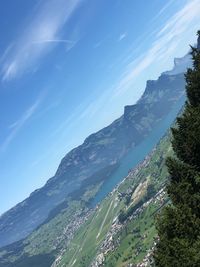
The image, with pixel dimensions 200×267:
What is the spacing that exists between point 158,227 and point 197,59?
81.3 ft

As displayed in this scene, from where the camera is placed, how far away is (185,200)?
1690 inches

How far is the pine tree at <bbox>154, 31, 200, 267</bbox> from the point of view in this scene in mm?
35969

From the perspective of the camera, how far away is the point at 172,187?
46469 millimetres

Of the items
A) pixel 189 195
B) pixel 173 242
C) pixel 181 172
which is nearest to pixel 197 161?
pixel 181 172

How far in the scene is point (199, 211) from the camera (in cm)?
4206

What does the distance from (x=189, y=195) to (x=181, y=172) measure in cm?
524

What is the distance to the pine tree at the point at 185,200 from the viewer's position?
118 ft

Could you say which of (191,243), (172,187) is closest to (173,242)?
(191,243)

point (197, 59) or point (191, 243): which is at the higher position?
point (197, 59)

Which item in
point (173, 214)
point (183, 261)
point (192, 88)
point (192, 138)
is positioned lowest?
point (183, 261)

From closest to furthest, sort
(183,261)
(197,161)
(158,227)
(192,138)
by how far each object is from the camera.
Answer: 1. (183,261)
2. (158,227)
3. (192,138)
4. (197,161)

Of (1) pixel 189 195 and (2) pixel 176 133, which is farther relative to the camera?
(2) pixel 176 133

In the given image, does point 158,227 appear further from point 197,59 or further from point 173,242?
point 197,59

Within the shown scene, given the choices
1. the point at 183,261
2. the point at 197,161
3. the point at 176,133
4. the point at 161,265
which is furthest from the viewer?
the point at 176,133
